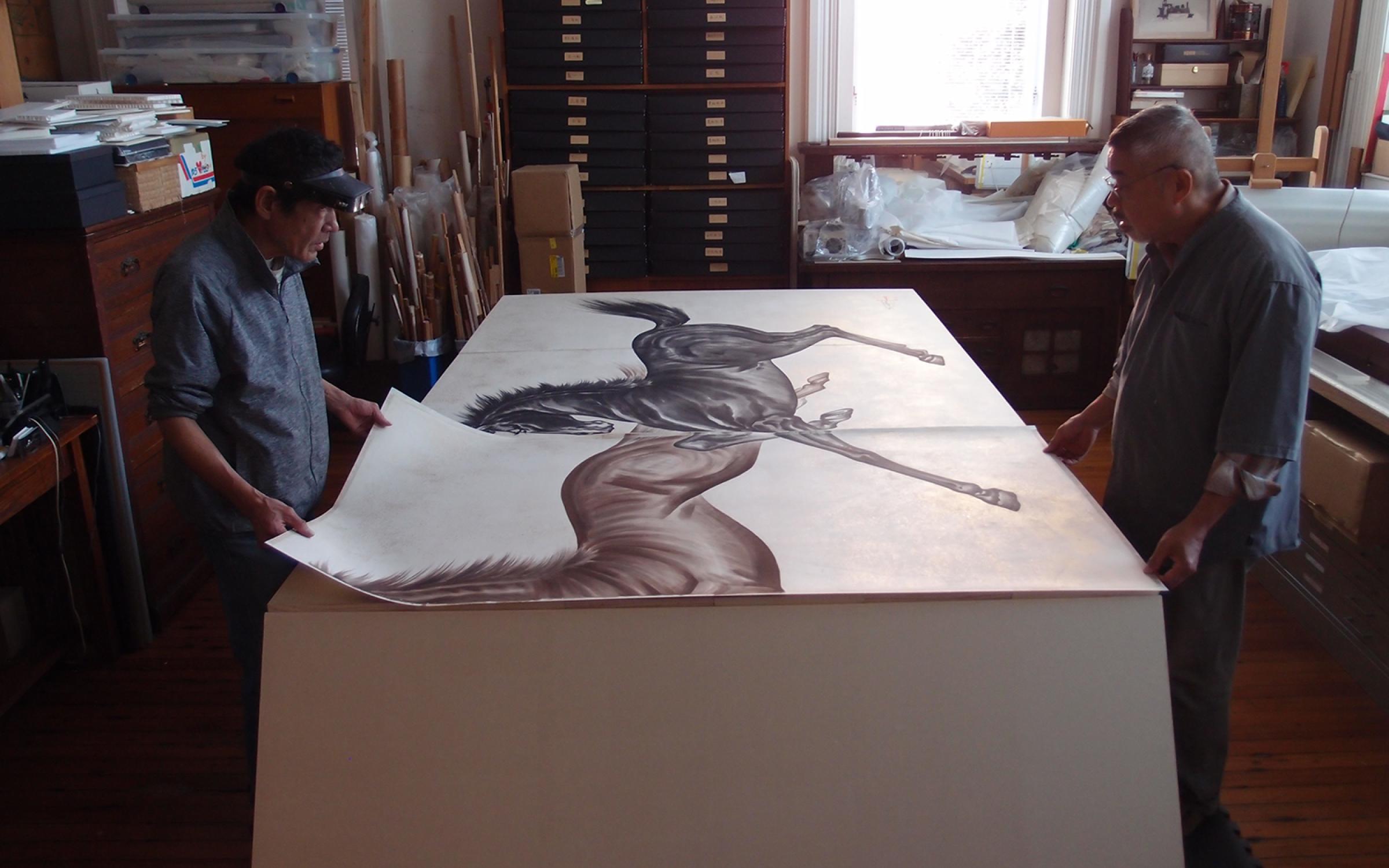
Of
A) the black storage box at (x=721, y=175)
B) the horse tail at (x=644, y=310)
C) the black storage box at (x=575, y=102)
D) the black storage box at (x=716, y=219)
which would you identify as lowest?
the horse tail at (x=644, y=310)

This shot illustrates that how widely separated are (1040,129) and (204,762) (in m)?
3.96

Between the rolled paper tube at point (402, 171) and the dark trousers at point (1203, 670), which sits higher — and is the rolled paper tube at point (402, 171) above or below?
above

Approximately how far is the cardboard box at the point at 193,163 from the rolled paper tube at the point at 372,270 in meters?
1.26

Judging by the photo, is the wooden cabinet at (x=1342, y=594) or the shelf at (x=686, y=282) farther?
the shelf at (x=686, y=282)

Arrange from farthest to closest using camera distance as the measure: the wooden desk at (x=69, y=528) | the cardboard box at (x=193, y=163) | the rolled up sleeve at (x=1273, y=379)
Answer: the cardboard box at (x=193, y=163) → the wooden desk at (x=69, y=528) → the rolled up sleeve at (x=1273, y=379)

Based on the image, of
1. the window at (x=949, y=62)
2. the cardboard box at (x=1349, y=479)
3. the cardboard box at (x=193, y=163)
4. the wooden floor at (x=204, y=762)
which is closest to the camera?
the wooden floor at (x=204, y=762)

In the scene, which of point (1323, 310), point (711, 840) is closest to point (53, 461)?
point (711, 840)

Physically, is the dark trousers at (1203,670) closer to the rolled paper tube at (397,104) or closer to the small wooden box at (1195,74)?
the small wooden box at (1195,74)

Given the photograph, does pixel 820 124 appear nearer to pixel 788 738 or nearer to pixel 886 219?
pixel 886 219

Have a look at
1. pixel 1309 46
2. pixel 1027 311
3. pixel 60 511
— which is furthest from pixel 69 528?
pixel 1309 46

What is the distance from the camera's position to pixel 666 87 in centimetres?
449

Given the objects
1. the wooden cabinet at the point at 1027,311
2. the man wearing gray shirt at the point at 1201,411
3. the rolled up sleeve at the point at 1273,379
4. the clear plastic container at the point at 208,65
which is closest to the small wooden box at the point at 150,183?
the clear plastic container at the point at 208,65

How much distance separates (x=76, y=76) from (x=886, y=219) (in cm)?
351

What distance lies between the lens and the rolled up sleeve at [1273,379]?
148 cm
